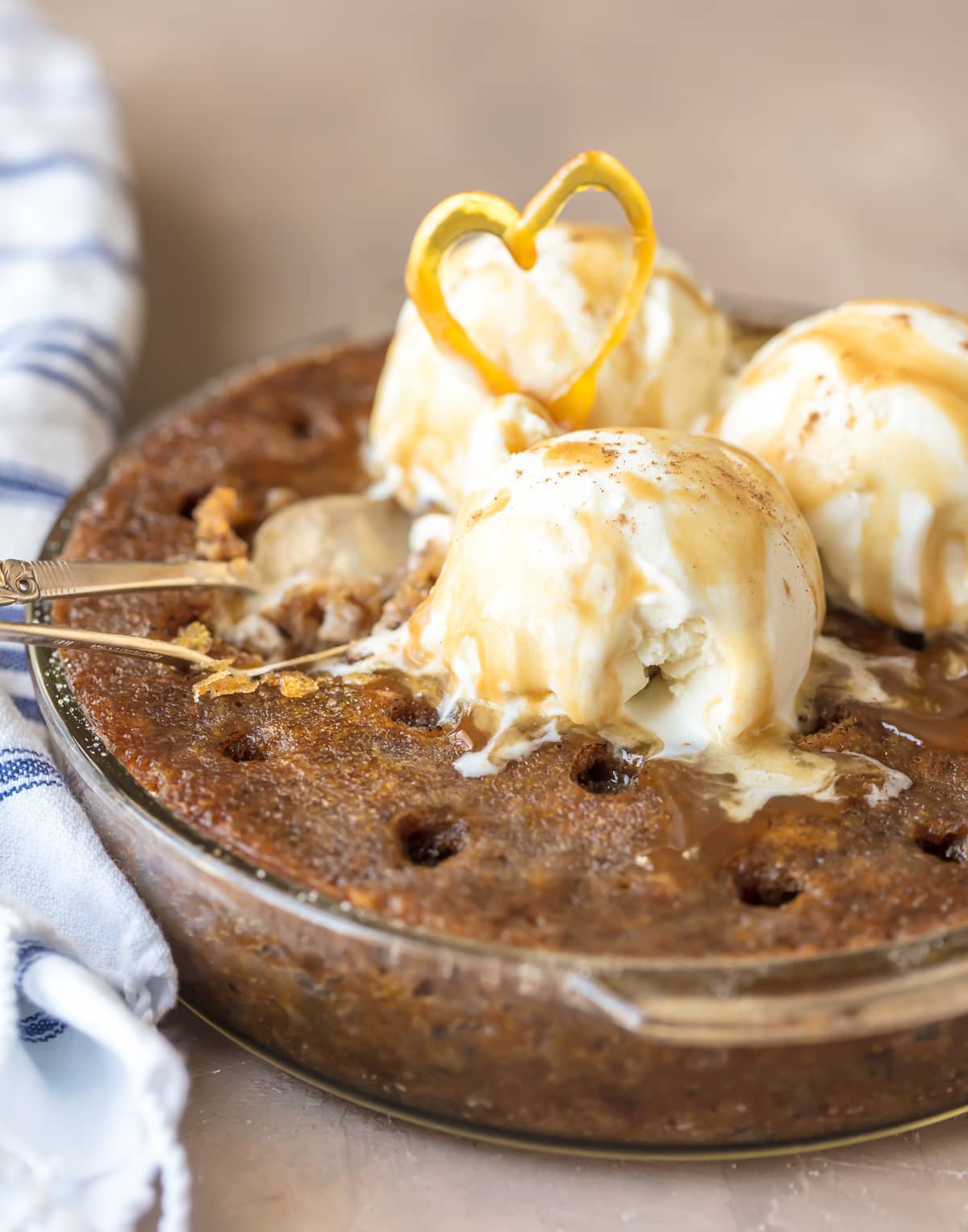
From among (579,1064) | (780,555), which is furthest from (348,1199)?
(780,555)

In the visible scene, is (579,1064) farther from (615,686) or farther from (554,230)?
(554,230)

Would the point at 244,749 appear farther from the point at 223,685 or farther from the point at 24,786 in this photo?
the point at 24,786

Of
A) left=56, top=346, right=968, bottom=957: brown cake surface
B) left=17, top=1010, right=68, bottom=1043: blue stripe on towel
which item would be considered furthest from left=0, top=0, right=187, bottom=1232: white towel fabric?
left=56, top=346, right=968, bottom=957: brown cake surface

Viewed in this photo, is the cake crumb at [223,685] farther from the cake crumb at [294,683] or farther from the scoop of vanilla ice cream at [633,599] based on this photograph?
the scoop of vanilla ice cream at [633,599]

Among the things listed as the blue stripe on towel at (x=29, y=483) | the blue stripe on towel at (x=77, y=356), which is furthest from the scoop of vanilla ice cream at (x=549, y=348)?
the blue stripe on towel at (x=77, y=356)

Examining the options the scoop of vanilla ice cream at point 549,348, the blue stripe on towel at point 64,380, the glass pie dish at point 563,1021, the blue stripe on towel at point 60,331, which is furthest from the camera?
the blue stripe on towel at point 60,331

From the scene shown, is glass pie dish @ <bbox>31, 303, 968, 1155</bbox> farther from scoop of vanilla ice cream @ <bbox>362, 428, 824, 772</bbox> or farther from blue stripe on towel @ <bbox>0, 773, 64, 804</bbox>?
scoop of vanilla ice cream @ <bbox>362, 428, 824, 772</bbox>

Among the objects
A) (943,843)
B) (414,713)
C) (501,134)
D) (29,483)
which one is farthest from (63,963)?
(501,134)
